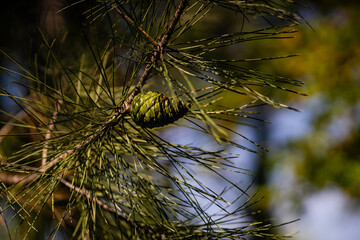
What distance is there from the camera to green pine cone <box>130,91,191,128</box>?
1.26 ft

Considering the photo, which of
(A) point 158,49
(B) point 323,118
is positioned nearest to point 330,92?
(B) point 323,118

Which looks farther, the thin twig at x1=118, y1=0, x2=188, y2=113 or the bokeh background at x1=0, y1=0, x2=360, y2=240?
the bokeh background at x1=0, y1=0, x2=360, y2=240

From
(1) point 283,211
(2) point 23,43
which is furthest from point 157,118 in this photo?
(1) point 283,211

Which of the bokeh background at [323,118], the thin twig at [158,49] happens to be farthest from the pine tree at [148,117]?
the bokeh background at [323,118]

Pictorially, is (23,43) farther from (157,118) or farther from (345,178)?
(345,178)

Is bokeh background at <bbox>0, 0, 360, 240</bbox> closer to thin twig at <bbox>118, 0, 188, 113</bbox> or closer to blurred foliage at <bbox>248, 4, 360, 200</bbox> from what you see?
blurred foliage at <bbox>248, 4, 360, 200</bbox>

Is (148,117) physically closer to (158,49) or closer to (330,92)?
(158,49)

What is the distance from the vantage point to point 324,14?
124 inches

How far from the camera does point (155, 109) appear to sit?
384 millimetres

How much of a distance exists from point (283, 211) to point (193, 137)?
2597 mm

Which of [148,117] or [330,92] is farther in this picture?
[330,92]

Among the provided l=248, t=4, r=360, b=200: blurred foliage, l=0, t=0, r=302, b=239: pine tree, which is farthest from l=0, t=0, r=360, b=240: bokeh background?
l=0, t=0, r=302, b=239: pine tree

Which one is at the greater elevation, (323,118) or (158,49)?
(323,118)

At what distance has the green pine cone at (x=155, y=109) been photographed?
0.38 m
